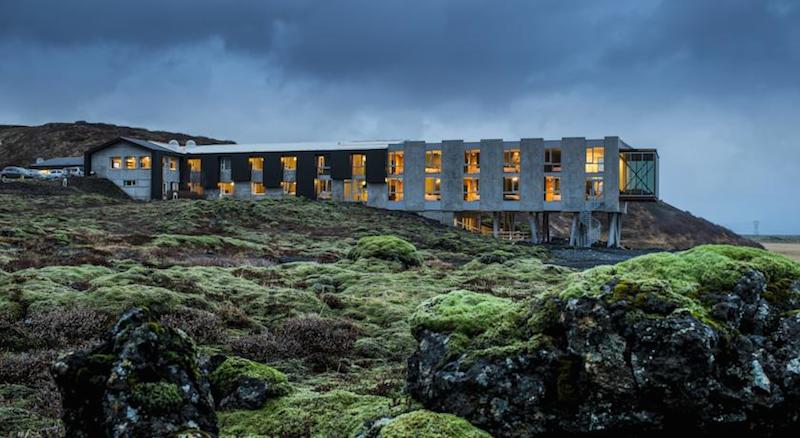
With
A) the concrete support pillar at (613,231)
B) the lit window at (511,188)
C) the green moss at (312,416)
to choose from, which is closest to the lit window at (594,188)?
the concrete support pillar at (613,231)

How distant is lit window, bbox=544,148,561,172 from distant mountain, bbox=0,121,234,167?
4527 inches

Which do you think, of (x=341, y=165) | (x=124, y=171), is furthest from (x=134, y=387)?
(x=124, y=171)

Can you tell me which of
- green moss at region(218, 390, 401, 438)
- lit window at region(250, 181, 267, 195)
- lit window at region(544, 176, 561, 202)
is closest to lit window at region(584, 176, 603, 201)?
lit window at region(544, 176, 561, 202)

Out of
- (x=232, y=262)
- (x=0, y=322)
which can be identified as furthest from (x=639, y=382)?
(x=232, y=262)

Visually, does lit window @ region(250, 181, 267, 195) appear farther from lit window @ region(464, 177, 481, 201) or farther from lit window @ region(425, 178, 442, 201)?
lit window @ region(464, 177, 481, 201)

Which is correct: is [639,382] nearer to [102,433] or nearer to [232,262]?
[102,433]

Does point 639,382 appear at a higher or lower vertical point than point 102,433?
higher

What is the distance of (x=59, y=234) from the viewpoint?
34625 millimetres

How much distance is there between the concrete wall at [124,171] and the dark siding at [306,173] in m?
20.4

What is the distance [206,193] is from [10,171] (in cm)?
2602

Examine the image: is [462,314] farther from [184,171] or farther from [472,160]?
[184,171]

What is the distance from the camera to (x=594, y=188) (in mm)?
67438

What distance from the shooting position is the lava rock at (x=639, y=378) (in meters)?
6.19

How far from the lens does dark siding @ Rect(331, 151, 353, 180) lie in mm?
78625
